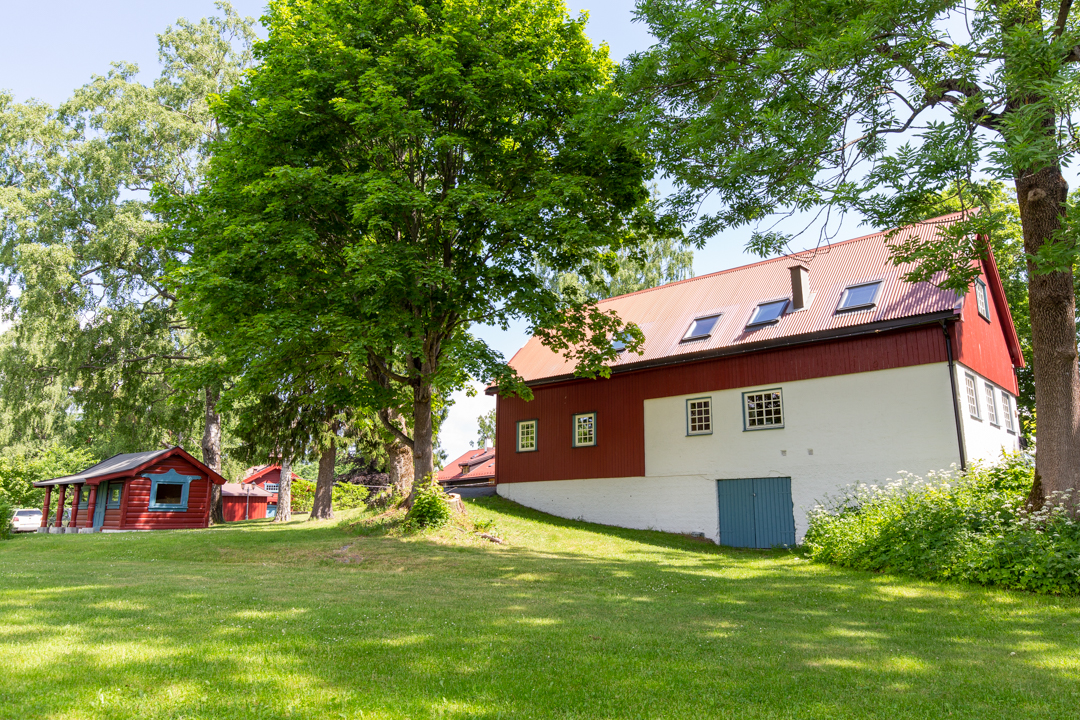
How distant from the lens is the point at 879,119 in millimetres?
12094

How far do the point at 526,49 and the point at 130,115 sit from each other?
20726 mm

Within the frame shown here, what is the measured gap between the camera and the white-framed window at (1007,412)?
2187 centimetres

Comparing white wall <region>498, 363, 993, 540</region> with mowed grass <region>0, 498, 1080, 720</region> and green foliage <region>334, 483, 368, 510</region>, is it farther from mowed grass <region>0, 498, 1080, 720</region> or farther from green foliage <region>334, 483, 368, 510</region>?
green foliage <region>334, 483, 368, 510</region>

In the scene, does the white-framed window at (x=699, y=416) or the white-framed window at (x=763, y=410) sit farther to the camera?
the white-framed window at (x=699, y=416)

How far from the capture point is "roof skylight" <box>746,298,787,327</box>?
2147cm

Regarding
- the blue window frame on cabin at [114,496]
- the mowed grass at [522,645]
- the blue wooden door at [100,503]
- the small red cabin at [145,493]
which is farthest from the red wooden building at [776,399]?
the blue wooden door at [100,503]

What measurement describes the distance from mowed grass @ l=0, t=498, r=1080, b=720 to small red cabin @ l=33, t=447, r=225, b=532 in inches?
643

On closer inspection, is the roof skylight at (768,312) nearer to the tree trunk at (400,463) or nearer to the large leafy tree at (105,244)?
the tree trunk at (400,463)

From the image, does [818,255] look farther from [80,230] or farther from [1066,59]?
[80,230]

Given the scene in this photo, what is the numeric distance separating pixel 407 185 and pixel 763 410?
12039mm

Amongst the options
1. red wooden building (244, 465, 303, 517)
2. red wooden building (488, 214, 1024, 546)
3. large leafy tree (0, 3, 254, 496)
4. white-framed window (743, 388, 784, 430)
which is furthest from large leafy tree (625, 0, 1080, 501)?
red wooden building (244, 465, 303, 517)

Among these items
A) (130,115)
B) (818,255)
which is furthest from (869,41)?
(130,115)

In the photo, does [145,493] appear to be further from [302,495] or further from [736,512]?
[736,512]

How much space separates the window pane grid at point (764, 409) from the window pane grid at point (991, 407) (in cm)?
574
